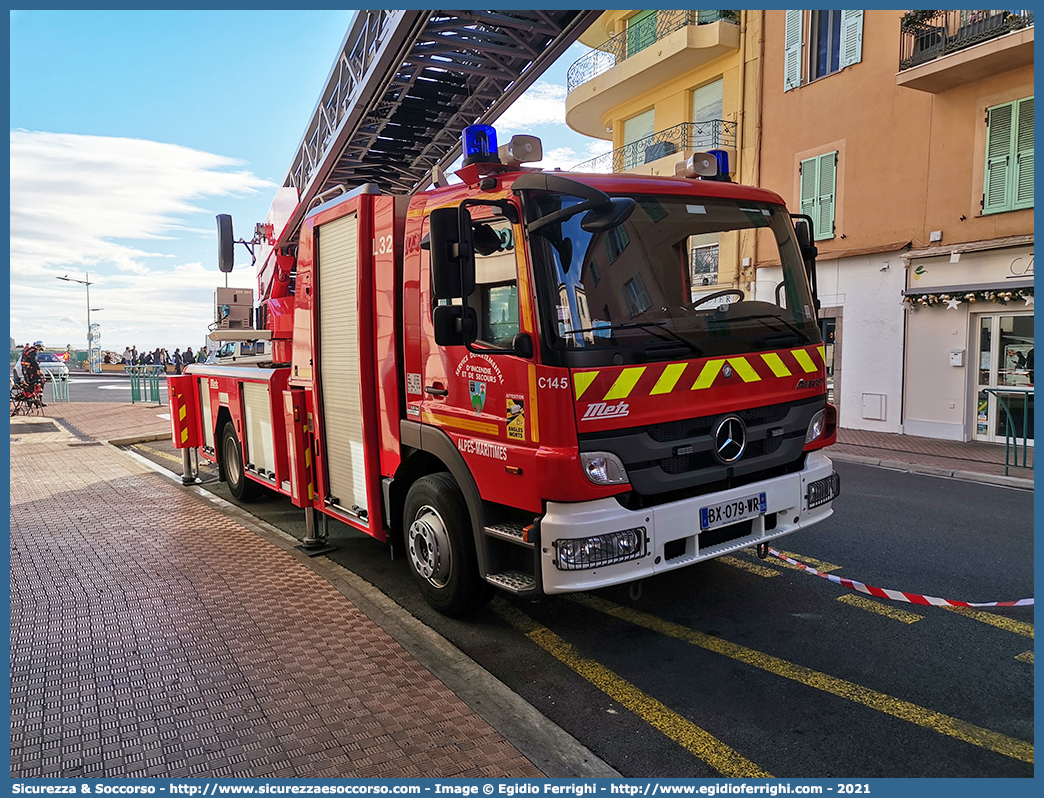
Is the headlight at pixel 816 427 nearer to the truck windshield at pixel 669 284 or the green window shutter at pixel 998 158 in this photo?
the truck windshield at pixel 669 284

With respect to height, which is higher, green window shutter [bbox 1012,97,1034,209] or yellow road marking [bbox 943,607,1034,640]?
green window shutter [bbox 1012,97,1034,209]

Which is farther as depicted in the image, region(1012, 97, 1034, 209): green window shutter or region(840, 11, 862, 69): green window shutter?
region(840, 11, 862, 69): green window shutter

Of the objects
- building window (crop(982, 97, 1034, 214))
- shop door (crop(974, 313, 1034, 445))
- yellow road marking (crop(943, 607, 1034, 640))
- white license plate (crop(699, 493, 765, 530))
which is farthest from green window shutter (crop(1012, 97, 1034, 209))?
white license plate (crop(699, 493, 765, 530))

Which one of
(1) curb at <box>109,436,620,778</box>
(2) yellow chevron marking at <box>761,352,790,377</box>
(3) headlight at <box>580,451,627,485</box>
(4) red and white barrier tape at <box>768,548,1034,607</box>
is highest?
(2) yellow chevron marking at <box>761,352,790,377</box>

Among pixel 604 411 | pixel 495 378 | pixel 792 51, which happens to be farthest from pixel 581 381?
pixel 792 51

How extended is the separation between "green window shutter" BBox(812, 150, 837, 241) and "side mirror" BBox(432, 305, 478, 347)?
1268cm

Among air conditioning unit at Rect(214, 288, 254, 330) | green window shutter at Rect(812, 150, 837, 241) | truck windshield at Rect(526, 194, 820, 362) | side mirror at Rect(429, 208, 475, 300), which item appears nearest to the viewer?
truck windshield at Rect(526, 194, 820, 362)

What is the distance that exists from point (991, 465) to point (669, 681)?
8520 mm

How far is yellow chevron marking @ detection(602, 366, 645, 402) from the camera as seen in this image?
3.71 metres

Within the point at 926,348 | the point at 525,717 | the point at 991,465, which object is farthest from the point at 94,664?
the point at 926,348

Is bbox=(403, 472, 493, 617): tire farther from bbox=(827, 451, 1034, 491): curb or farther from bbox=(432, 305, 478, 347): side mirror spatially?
bbox=(827, 451, 1034, 491): curb

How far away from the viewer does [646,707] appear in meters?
3.46

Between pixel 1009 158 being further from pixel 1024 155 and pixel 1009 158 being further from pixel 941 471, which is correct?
pixel 941 471

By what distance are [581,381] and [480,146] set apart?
1632mm
